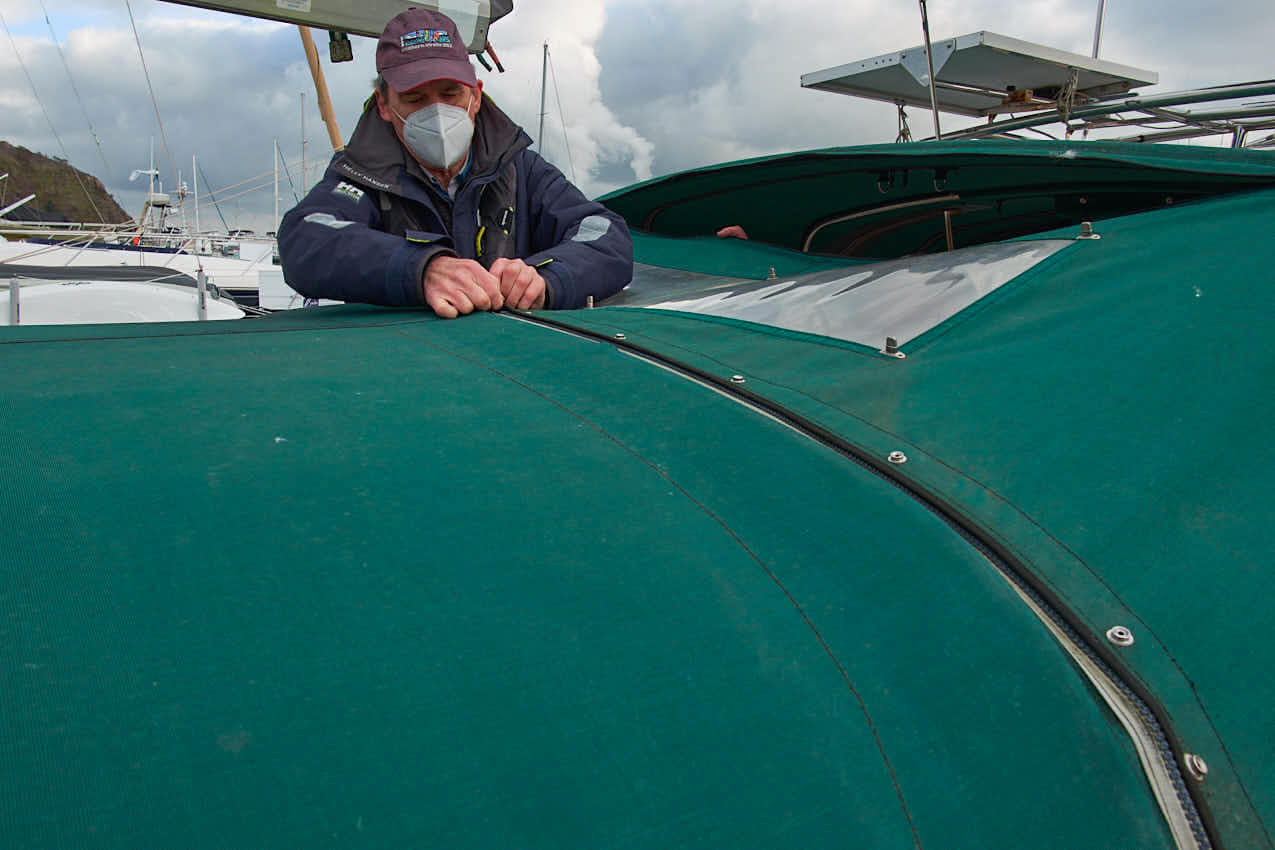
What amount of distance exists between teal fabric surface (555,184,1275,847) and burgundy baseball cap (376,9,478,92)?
104 centimetres

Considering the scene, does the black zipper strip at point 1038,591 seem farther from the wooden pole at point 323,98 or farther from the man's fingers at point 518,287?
the wooden pole at point 323,98

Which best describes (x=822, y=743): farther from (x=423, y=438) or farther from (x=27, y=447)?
(x=27, y=447)

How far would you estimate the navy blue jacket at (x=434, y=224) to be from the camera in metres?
1.74

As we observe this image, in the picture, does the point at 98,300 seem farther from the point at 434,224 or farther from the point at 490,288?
the point at 490,288

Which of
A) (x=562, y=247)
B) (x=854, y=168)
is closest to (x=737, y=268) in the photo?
(x=854, y=168)

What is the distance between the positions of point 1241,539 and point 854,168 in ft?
5.46

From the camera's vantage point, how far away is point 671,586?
67 cm

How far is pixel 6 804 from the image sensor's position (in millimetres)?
436

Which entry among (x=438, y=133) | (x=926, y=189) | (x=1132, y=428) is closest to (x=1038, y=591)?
(x=1132, y=428)

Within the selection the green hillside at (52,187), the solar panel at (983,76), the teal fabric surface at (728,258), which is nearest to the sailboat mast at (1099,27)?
the solar panel at (983,76)

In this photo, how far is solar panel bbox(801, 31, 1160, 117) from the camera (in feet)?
11.8

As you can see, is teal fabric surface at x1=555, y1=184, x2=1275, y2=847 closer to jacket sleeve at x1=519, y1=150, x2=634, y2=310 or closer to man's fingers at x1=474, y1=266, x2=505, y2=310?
man's fingers at x1=474, y1=266, x2=505, y2=310

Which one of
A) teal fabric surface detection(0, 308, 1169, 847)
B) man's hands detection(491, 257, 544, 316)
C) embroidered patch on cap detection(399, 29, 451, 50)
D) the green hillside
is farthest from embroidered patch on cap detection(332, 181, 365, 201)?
the green hillside

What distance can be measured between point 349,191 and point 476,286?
1.89ft
